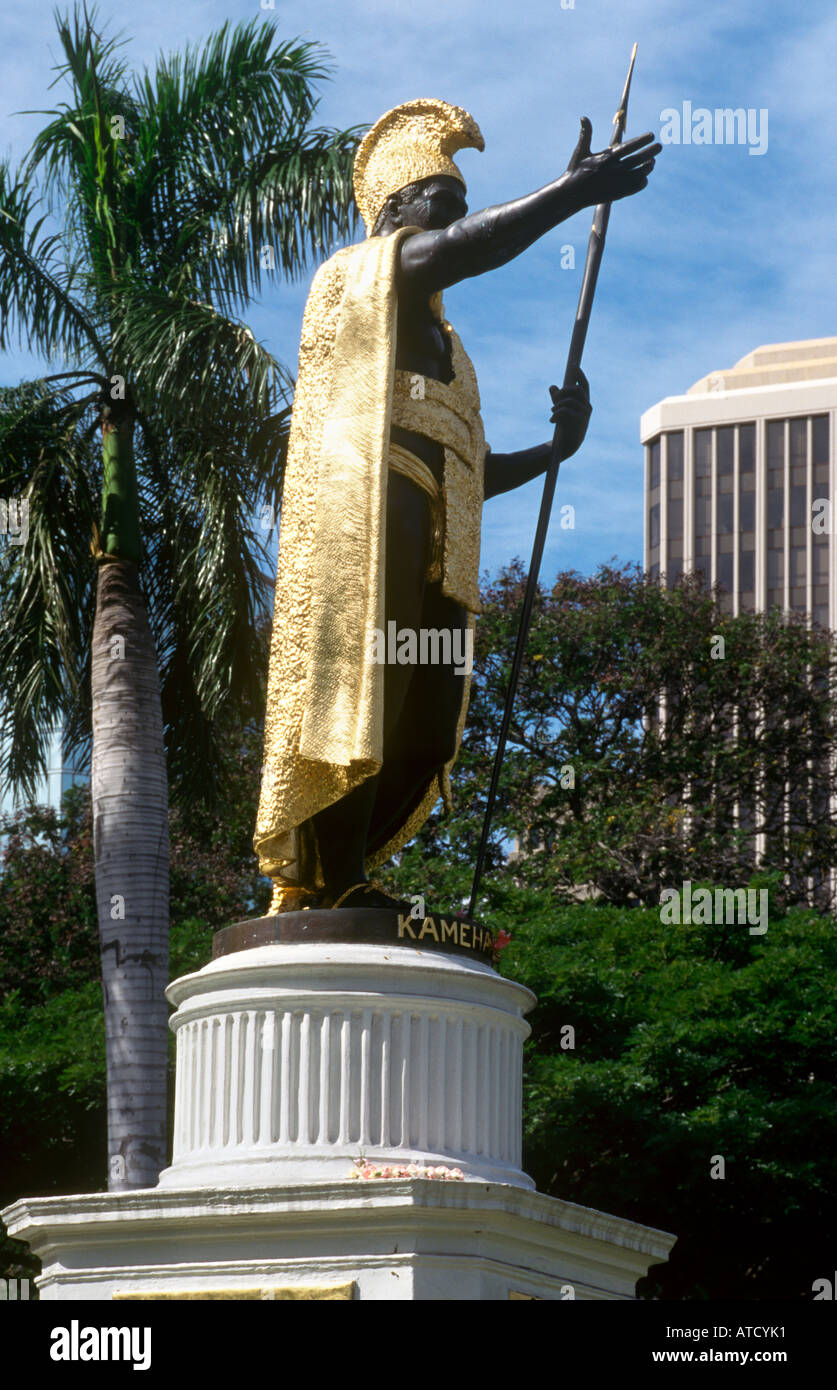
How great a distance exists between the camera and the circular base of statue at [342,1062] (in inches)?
305

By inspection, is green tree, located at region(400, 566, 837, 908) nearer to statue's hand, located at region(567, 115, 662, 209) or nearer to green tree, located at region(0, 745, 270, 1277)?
green tree, located at region(0, 745, 270, 1277)

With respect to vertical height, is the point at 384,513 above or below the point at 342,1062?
above

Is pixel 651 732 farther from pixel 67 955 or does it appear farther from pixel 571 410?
pixel 571 410

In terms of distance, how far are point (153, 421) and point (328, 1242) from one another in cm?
1121

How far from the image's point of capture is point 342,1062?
7.77 metres

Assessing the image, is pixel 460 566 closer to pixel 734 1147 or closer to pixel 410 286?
pixel 410 286

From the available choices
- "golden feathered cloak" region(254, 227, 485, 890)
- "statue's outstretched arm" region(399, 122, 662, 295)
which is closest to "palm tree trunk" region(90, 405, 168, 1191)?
"golden feathered cloak" region(254, 227, 485, 890)

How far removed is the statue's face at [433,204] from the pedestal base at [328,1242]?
4347 millimetres

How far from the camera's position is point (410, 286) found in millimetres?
8688

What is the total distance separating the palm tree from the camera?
1537cm

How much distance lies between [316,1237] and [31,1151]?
505 inches

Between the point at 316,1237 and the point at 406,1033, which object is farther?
the point at 406,1033

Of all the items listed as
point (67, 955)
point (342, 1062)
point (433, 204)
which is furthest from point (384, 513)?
point (67, 955)
